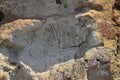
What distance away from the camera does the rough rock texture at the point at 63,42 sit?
3.43 metres

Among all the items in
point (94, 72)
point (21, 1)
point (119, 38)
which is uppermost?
point (21, 1)

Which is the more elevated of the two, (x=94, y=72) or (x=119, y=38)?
(x=119, y=38)

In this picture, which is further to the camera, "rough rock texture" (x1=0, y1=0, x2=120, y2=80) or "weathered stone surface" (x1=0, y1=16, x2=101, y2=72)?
"weathered stone surface" (x1=0, y1=16, x2=101, y2=72)

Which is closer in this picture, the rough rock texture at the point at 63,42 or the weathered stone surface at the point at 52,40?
the rough rock texture at the point at 63,42

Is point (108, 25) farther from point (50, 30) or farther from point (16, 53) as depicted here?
point (16, 53)

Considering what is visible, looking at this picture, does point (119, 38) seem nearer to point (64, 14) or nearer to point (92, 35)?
point (92, 35)

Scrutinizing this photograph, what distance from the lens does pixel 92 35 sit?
11.6 feet

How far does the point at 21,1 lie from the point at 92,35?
762mm

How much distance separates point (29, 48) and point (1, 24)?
36 cm

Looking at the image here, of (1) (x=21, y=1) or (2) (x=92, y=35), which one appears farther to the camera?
(1) (x=21, y=1)

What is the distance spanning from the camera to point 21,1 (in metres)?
3.82

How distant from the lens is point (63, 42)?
3611 mm

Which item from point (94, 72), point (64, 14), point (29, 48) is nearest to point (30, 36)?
point (29, 48)

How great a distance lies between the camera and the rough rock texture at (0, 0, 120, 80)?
3.43 meters
